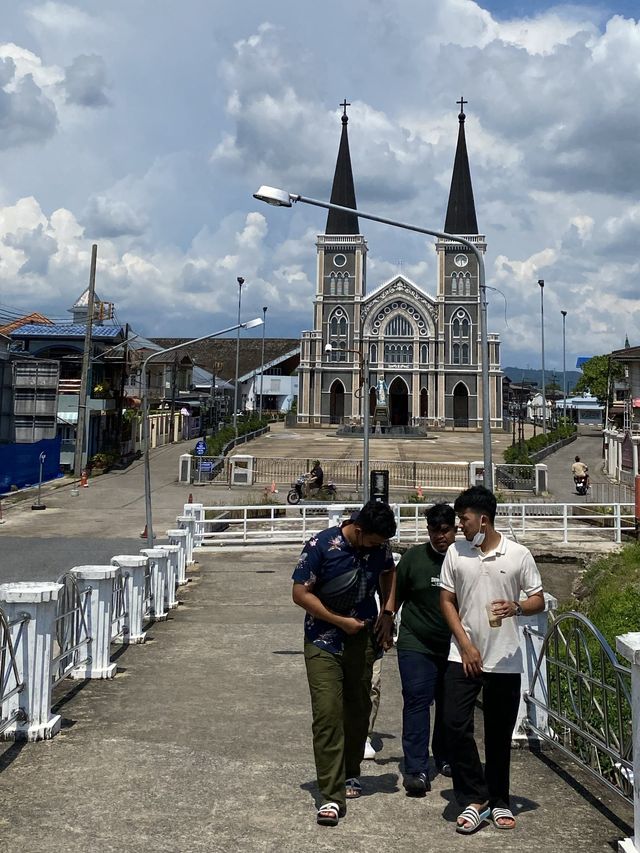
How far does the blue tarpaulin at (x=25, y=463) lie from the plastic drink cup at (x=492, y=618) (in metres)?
31.0

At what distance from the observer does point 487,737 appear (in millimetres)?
4598

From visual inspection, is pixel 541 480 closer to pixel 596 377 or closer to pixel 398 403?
pixel 398 403

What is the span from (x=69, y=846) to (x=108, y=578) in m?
3.50

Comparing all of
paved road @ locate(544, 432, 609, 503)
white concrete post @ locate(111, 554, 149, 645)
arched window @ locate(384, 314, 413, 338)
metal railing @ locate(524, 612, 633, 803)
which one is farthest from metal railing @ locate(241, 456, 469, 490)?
arched window @ locate(384, 314, 413, 338)

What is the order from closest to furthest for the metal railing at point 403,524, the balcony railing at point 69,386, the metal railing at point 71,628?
the metal railing at point 71,628 < the metal railing at point 403,524 < the balcony railing at point 69,386

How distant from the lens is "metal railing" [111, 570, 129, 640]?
27.4 feet

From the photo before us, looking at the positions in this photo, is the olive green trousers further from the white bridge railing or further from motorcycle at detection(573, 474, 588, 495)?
motorcycle at detection(573, 474, 588, 495)

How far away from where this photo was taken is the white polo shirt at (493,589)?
176 inches

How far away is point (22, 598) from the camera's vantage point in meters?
5.61

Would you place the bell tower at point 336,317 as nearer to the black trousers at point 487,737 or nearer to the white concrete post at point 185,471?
the white concrete post at point 185,471

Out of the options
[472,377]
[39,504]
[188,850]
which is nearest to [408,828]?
[188,850]

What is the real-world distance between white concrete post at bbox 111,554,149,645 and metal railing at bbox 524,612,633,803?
448cm

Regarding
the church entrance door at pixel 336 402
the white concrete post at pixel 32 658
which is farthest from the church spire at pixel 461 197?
the white concrete post at pixel 32 658

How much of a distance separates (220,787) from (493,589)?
6.42ft
